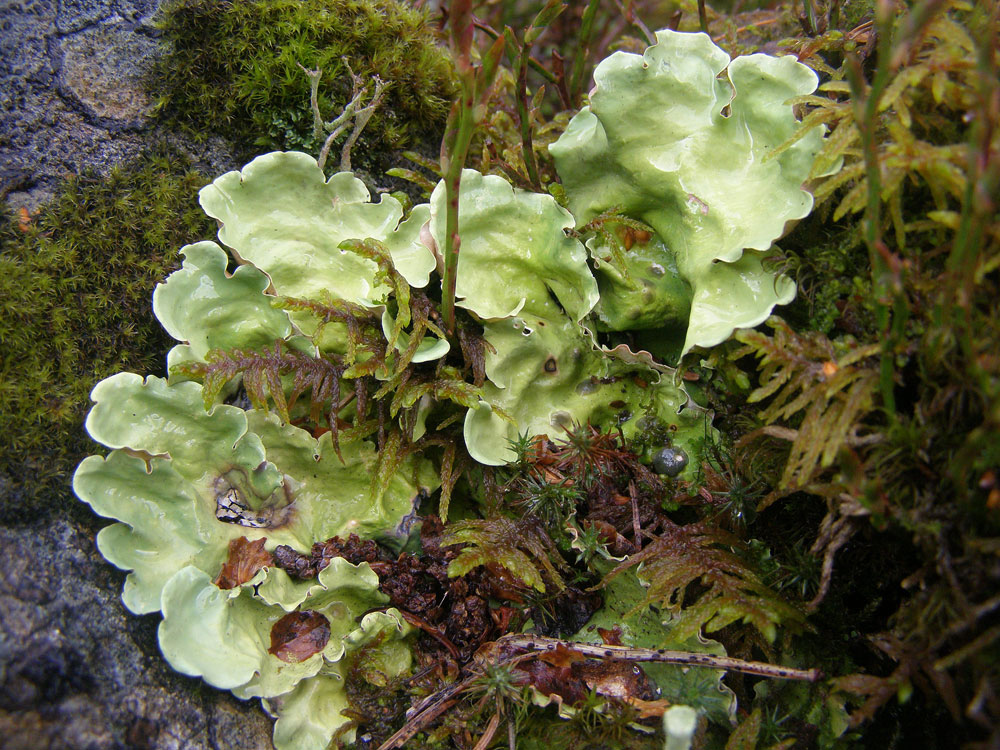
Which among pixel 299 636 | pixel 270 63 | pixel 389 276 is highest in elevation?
pixel 270 63

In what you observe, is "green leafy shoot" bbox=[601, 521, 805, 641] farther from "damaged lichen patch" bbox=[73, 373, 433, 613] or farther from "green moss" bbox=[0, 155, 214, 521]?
"green moss" bbox=[0, 155, 214, 521]

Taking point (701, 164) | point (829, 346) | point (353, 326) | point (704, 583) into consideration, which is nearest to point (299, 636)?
point (353, 326)

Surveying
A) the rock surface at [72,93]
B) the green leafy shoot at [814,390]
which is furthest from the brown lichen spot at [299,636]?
the rock surface at [72,93]

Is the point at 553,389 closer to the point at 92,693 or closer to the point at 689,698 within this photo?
the point at 689,698

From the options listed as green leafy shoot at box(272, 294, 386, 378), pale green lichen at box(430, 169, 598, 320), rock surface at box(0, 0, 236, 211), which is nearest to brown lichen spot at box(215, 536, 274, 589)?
green leafy shoot at box(272, 294, 386, 378)

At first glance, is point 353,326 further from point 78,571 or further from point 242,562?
point 78,571

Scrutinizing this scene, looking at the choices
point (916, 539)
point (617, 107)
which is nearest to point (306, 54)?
point (617, 107)

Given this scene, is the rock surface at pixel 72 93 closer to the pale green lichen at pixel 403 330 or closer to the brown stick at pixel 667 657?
the pale green lichen at pixel 403 330
